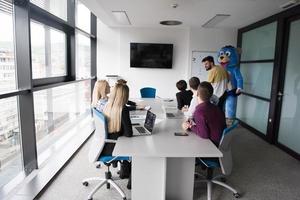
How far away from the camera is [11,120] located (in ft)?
8.52

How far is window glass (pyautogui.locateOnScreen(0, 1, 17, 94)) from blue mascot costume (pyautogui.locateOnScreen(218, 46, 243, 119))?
12.5 feet

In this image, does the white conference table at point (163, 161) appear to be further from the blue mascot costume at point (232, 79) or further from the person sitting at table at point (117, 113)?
the blue mascot costume at point (232, 79)

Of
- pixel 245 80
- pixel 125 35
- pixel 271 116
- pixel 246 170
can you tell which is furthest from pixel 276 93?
pixel 125 35

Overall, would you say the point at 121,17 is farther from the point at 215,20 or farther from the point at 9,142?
the point at 9,142

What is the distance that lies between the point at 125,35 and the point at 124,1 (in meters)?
2.38

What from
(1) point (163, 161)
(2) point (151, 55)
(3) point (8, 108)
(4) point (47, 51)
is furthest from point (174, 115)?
(2) point (151, 55)

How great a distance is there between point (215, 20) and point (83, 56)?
10.8ft

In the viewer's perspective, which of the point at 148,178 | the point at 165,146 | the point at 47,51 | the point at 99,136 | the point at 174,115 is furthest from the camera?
the point at 47,51

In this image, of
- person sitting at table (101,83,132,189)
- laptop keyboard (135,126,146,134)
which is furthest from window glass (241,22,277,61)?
person sitting at table (101,83,132,189)

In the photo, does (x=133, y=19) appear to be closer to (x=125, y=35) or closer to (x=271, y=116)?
(x=125, y=35)

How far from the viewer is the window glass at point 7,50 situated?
96.0 inches

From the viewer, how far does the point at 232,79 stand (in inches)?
186

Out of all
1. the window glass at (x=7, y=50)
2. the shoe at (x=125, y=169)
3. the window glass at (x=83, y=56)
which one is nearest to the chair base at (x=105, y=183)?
the shoe at (x=125, y=169)

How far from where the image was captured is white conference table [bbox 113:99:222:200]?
1860 mm
